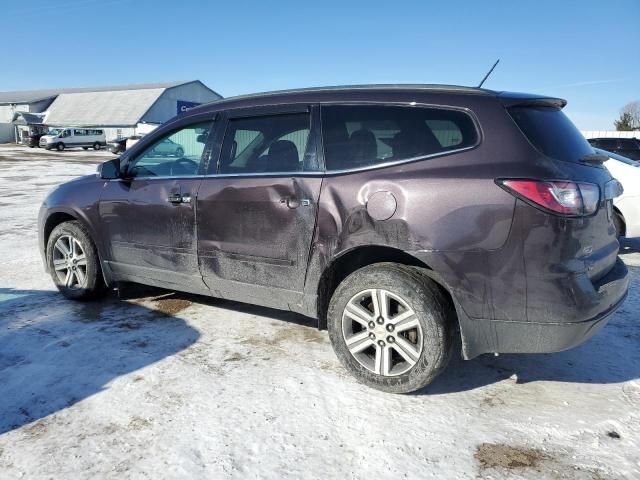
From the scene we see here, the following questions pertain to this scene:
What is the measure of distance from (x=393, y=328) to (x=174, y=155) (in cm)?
226

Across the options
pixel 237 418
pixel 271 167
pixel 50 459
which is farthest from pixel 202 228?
pixel 50 459

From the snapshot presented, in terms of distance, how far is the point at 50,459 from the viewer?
2381 mm

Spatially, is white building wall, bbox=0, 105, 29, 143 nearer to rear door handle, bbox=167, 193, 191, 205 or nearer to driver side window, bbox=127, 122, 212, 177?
driver side window, bbox=127, 122, 212, 177

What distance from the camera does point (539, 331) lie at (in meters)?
2.67

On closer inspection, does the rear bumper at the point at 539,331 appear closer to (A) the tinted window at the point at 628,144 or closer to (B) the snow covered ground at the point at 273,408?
(B) the snow covered ground at the point at 273,408

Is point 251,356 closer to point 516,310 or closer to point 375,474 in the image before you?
point 375,474

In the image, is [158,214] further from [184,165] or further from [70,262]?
[70,262]

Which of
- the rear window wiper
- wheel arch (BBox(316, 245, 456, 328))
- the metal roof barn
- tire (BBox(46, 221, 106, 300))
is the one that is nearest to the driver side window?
tire (BBox(46, 221, 106, 300))

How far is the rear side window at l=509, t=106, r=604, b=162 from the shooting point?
2.75 meters

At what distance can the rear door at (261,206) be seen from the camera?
327 centimetres

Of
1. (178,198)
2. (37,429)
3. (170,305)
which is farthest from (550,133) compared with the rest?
(170,305)

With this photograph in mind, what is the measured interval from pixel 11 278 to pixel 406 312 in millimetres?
4431

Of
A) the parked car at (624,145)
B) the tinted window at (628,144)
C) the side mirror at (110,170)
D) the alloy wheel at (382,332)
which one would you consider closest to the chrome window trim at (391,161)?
the alloy wheel at (382,332)

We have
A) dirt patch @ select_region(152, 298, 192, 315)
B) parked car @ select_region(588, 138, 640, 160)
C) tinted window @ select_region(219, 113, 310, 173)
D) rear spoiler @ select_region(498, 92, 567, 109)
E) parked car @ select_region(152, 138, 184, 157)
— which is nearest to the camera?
rear spoiler @ select_region(498, 92, 567, 109)
